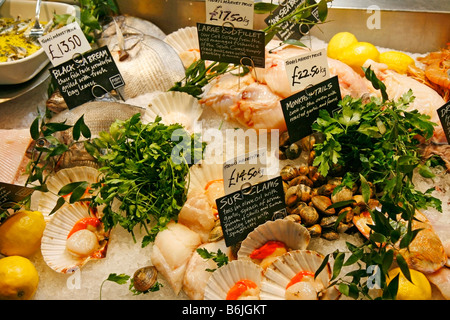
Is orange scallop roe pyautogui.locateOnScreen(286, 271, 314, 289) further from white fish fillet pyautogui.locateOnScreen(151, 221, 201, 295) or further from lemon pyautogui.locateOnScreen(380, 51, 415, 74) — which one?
lemon pyautogui.locateOnScreen(380, 51, 415, 74)

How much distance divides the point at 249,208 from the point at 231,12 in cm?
91

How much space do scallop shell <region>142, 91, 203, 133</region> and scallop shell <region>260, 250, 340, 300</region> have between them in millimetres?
885

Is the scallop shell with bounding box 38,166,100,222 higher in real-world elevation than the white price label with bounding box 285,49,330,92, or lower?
lower

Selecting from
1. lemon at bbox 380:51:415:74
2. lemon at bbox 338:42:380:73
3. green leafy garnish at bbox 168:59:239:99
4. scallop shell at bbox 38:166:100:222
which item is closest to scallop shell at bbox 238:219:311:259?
scallop shell at bbox 38:166:100:222

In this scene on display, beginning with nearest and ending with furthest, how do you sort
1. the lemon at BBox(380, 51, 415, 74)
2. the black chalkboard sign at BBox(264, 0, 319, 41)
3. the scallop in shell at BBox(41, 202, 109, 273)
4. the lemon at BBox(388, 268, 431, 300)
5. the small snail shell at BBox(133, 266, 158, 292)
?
1. the lemon at BBox(388, 268, 431, 300)
2. the small snail shell at BBox(133, 266, 158, 292)
3. the scallop in shell at BBox(41, 202, 109, 273)
4. the black chalkboard sign at BBox(264, 0, 319, 41)
5. the lemon at BBox(380, 51, 415, 74)

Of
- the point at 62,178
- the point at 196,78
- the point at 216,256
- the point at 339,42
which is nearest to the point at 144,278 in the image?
the point at 216,256

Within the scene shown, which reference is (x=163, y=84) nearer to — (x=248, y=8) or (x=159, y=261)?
(x=248, y=8)

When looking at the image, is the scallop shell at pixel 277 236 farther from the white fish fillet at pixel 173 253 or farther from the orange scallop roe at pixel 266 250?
the white fish fillet at pixel 173 253

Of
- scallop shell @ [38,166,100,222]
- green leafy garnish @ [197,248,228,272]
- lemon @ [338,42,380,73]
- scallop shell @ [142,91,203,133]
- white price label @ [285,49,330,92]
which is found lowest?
green leafy garnish @ [197,248,228,272]

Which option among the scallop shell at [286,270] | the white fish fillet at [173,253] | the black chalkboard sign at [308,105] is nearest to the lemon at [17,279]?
the white fish fillet at [173,253]

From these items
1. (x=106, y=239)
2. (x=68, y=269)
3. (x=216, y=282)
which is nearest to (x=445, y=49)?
(x=216, y=282)

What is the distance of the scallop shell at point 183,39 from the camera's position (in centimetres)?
255

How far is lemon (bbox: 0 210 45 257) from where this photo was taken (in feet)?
5.24

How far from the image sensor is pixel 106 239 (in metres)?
1.69
